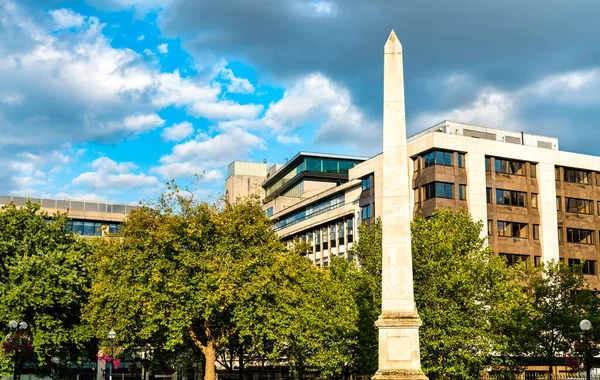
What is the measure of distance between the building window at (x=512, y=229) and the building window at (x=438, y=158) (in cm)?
785

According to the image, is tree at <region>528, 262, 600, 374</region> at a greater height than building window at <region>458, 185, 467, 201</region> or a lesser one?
lesser

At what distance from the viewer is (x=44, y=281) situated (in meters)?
47.2

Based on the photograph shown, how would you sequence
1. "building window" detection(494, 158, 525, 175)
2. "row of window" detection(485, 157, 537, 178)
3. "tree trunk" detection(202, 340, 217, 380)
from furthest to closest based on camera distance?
"building window" detection(494, 158, 525, 175)
"row of window" detection(485, 157, 537, 178)
"tree trunk" detection(202, 340, 217, 380)

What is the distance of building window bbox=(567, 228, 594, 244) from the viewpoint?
71.0m

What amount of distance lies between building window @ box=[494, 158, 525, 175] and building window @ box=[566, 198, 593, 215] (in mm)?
6270

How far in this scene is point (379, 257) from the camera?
4344 centimetres

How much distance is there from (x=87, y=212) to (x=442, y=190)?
6055 centimetres

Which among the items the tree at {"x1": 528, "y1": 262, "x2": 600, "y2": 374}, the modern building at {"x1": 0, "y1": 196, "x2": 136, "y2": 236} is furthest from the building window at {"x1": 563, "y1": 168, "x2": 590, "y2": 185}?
the modern building at {"x1": 0, "y1": 196, "x2": 136, "y2": 236}

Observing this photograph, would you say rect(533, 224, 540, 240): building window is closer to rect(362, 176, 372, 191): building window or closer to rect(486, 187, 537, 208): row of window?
rect(486, 187, 537, 208): row of window

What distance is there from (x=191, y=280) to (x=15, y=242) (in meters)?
14.7

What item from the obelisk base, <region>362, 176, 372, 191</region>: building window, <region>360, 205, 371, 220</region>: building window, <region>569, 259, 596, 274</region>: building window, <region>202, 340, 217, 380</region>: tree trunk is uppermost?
<region>362, 176, 372, 191</region>: building window

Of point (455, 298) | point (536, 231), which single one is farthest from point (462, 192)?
point (455, 298)

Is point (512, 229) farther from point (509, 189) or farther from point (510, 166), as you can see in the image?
point (510, 166)

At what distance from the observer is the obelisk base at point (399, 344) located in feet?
71.3
